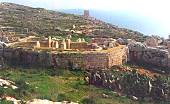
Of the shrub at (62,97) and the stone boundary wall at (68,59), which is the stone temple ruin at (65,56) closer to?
the stone boundary wall at (68,59)

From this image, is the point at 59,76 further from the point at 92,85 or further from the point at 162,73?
the point at 162,73

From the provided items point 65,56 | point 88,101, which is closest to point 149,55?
point 65,56

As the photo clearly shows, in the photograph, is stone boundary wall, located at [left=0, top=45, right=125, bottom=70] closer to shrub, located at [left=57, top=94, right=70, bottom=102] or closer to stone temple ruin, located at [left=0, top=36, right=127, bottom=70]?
stone temple ruin, located at [left=0, top=36, right=127, bottom=70]

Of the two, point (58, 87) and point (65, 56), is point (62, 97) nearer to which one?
point (58, 87)

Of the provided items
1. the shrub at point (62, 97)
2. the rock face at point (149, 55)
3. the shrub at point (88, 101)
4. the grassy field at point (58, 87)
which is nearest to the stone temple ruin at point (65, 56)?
the grassy field at point (58, 87)

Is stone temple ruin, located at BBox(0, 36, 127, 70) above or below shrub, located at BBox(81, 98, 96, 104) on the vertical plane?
above

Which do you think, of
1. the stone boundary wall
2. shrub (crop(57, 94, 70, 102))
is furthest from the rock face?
shrub (crop(57, 94, 70, 102))
